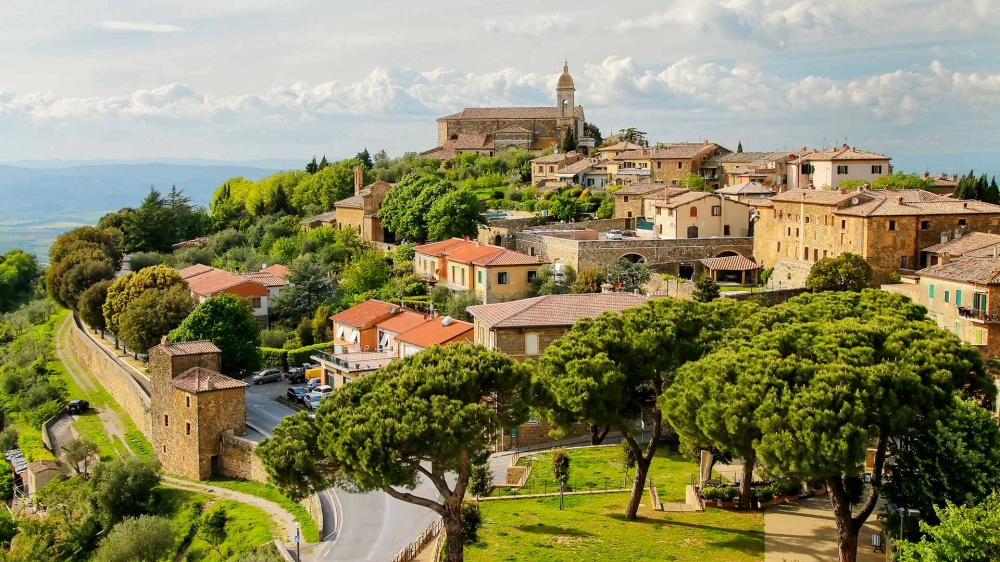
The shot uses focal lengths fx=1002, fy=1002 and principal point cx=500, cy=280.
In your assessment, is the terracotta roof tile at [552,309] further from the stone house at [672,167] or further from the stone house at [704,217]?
the stone house at [672,167]

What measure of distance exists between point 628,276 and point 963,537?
29.3 meters

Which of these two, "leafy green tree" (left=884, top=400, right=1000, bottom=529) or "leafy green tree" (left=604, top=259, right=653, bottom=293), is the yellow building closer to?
"leafy green tree" (left=604, top=259, right=653, bottom=293)

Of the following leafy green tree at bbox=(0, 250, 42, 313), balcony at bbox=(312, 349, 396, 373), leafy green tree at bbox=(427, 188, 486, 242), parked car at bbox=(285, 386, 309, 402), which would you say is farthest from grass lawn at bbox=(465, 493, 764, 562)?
leafy green tree at bbox=(0, 250, 42, 313)

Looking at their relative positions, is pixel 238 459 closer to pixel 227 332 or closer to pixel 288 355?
pixel 227 332

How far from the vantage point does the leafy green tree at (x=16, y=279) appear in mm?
81562

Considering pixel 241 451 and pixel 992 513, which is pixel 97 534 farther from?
pixel 992 513

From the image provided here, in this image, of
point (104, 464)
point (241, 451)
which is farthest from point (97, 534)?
point (241, 451)

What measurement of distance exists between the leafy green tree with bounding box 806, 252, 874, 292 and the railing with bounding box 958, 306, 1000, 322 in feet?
21.5

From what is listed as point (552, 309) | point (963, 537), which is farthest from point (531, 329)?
point (963, 537)

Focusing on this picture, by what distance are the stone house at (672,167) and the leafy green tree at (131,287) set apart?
33.1 m

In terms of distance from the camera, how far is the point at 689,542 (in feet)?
69.3

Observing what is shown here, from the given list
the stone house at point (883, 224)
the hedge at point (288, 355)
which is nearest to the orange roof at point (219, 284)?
the hedge at point (288, 355)

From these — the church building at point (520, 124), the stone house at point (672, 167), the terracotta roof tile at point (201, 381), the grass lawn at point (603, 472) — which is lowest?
the grass lawn at point (603, 472)

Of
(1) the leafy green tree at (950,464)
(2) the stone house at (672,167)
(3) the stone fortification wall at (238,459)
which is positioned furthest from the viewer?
(2) the stone house at (672,167)
